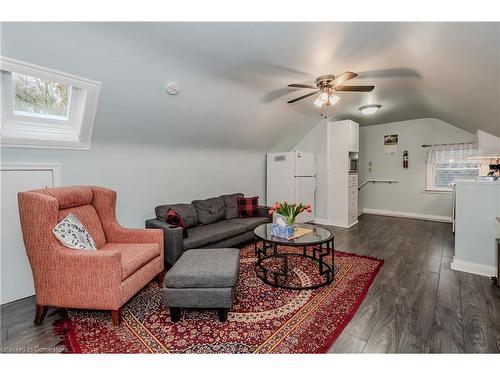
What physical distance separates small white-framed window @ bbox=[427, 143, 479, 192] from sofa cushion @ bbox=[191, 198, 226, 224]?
4965 millimetres

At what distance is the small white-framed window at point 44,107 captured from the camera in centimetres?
209

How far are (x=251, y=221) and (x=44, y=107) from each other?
9.56 feet

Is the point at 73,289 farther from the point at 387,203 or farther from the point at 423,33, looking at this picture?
the point at 387,203

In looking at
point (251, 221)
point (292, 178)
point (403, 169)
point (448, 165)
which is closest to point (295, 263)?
point (251, 221)

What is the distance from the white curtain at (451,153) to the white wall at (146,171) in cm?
434

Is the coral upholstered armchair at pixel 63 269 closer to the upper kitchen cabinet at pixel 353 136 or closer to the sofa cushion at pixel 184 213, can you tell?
the sofa cushion at pixel 184 213

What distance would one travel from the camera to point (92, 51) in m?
2.04

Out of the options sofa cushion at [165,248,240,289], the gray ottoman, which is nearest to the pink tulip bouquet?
sofa cushion at [165,248,240,289]

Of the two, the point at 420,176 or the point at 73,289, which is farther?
the point at 420,176

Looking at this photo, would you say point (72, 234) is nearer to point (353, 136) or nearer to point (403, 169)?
point (353, 136)

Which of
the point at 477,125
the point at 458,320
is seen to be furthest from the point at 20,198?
the point at 477,125

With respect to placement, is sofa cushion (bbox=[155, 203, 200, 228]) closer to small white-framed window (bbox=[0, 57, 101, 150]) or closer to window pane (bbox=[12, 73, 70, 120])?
small white-framed window (bbox=[0, 57, 101, 150])

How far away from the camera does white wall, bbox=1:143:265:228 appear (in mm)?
2652
